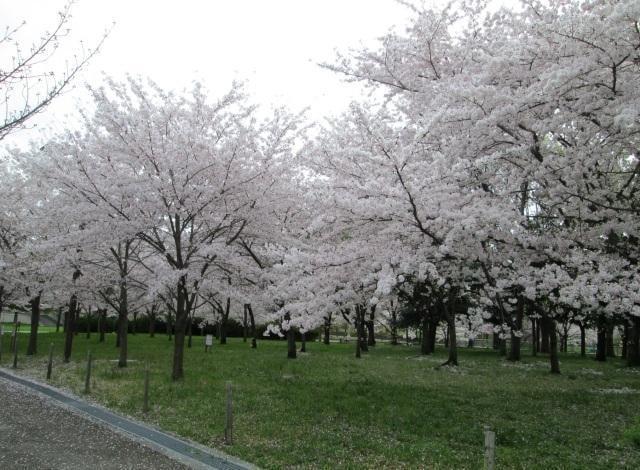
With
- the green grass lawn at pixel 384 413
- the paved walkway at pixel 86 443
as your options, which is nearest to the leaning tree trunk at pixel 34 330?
the green grass lawn at pixel 384 413

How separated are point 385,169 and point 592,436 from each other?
204 inches

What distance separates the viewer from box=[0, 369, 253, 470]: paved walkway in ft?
20.6

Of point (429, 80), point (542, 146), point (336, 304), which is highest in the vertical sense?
point (429, 80)

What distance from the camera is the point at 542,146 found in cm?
946

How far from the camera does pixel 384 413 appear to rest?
907 cm

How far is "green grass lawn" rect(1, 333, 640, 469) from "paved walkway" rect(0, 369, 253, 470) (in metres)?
0.42

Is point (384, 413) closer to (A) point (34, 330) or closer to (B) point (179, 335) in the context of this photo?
(B) point (179, 335)

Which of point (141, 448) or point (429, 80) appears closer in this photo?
point (141, 448)

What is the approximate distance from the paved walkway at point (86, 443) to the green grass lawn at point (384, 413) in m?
0.42

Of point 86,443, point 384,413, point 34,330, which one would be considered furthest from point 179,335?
point 34,330

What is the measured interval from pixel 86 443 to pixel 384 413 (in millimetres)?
4875

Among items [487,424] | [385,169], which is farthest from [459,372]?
[385,169]

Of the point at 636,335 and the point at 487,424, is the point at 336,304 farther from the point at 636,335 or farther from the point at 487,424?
the point at 636,335

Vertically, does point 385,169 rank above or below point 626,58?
below
